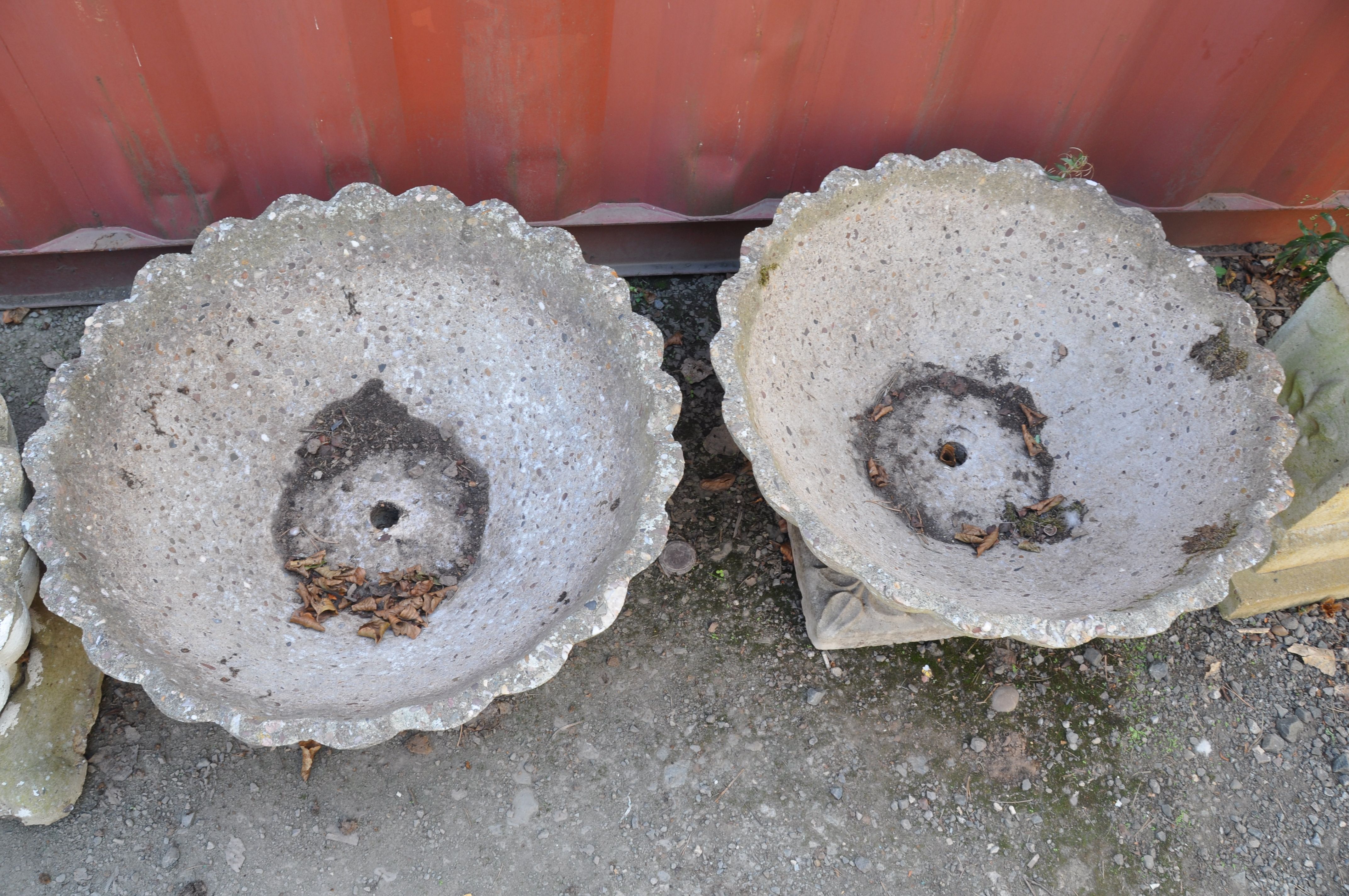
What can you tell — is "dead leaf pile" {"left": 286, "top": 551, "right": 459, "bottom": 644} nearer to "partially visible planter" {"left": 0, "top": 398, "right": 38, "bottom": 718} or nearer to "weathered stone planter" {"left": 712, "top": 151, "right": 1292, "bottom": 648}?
"partially visible planter" {"left": 0, "top": 398, "right": 38, "bottom": 718}

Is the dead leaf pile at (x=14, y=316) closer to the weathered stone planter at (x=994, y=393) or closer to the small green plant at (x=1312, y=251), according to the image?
the weathered stone planter at (x=994, y=393)

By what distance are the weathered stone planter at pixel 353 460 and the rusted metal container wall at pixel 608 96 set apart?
44cm

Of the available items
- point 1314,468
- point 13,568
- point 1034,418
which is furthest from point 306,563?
point 1314,468

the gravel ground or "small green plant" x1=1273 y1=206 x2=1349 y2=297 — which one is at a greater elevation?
"small green plant" x1=1273 y1=206 x2=1349 y2=297

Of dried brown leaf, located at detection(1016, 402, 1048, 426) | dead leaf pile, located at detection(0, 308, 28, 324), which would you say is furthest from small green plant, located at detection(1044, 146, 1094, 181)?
dead leaf pile, located at detection(0, 308, 28, 324)

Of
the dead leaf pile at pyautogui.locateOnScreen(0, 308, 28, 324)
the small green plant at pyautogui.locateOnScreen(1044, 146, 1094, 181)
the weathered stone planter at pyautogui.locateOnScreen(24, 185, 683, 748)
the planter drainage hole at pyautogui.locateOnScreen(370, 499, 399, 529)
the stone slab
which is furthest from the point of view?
the dead leaf pile at pyautogui.locateOnScreen(0, 308, 28, 324)

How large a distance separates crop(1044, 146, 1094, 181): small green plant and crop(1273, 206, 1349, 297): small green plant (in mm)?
1108

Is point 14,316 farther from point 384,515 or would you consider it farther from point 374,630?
point 374,630

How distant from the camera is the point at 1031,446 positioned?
344cm

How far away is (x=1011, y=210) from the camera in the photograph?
137 inches

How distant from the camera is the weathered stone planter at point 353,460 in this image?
2486 mm

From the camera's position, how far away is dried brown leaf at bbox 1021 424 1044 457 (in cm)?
344

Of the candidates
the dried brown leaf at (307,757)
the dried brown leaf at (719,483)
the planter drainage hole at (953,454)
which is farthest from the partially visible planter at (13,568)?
the planter drainage hole at (953,454)

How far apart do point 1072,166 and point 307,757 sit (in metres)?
3.78
